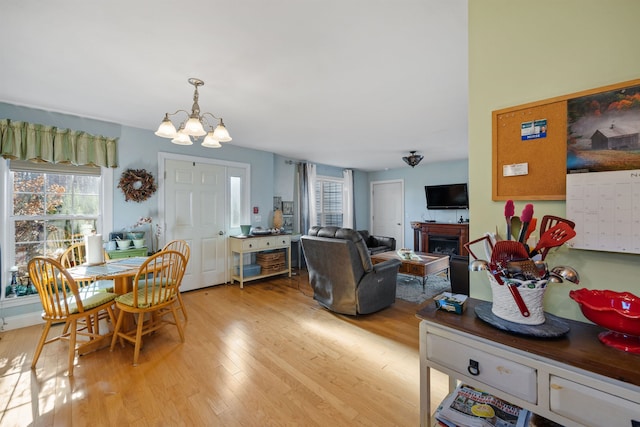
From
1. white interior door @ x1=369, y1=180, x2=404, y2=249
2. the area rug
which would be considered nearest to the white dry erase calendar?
the area rug

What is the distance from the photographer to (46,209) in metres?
3.10

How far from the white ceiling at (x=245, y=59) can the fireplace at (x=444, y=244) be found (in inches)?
133

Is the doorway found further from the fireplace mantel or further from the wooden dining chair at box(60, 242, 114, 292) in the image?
the fireplace mantel

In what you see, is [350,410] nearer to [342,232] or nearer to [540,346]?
[540,346]

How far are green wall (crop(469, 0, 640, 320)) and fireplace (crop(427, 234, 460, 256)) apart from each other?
5.14 m

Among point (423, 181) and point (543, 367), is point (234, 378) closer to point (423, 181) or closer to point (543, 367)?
point (543, 367)

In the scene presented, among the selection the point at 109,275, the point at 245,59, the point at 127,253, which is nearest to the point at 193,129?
the point at 245,59

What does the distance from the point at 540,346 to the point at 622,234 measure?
52cm

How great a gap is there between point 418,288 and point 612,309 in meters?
3.51

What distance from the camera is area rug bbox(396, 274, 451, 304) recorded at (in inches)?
147

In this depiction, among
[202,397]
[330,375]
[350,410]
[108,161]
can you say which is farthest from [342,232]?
[108,161]

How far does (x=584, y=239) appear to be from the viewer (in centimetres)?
99

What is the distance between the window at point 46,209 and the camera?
2920 mm

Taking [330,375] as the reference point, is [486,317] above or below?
above
